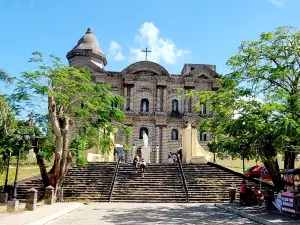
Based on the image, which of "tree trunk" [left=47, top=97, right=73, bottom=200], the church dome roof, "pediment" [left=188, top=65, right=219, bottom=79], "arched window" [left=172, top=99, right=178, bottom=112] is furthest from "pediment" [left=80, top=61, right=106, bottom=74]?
"tree trunk" [left=47, top=97, right=73, bottom=200]

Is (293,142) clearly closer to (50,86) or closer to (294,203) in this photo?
(294,203)

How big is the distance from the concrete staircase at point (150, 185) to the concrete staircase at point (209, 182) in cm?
68

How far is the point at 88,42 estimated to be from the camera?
1848 inches

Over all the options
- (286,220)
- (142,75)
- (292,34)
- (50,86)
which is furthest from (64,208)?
(142,75)

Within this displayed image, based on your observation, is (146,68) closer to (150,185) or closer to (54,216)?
(150,185)

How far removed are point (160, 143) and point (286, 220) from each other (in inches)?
1129

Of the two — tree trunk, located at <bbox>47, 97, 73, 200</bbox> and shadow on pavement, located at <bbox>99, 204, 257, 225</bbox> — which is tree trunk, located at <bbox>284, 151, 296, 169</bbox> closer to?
shadow on pavement, located at <bbox>99, 204, 257, 225</bbox>

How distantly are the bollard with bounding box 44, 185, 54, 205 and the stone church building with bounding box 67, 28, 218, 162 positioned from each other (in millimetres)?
23394

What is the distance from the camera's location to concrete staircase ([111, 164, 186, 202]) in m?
20.4

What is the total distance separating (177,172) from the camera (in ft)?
80.8

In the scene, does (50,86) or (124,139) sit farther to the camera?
(124,139)

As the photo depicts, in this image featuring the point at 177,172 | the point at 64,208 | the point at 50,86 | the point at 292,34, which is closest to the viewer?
the point at 64,208

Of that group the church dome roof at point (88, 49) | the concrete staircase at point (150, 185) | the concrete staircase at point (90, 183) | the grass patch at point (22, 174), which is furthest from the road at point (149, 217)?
the church dome roof at point (88, 49)

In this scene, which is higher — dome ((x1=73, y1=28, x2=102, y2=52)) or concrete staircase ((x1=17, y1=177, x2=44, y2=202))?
dome ((x1=73, y1=28, x2=102, y2=52))
